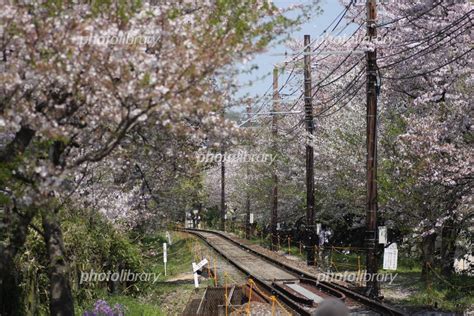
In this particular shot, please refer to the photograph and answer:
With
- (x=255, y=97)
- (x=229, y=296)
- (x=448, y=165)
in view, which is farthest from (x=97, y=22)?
(x=448, y=165)

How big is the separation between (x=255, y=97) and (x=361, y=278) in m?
15.2

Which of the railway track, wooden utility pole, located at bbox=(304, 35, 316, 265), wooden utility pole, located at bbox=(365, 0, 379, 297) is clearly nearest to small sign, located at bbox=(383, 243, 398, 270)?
the railway track

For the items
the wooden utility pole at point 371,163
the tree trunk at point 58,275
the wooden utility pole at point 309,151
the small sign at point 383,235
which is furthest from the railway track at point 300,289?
the tree trunk at point 58,275

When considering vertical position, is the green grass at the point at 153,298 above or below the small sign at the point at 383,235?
below

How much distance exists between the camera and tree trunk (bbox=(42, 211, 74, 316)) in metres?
11.1

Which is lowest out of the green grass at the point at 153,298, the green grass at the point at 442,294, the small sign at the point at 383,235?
the green grass at the point at 153,298

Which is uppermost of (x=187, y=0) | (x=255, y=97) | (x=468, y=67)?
(x=468, y=67)

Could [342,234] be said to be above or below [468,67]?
below

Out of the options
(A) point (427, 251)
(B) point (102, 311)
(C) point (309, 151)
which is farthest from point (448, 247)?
(B) point (102, 311)

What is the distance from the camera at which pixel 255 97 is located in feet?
32.2

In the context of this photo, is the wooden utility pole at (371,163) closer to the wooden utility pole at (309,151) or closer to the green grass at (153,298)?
the green grass at (153,298)

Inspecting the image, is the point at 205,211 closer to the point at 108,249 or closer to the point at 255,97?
the point at 108,249

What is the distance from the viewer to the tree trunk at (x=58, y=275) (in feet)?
36.4

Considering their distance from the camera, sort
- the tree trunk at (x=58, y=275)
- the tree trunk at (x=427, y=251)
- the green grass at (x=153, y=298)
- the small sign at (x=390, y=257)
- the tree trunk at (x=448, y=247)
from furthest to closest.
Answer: the tree trunk at (x=427, y=251)
the tree trunk at (x=448, y=247)
the small sign at (x=390, y=257)
the green grass at (x=153, y=298)
the tree trunk at (x=58, y=275)
